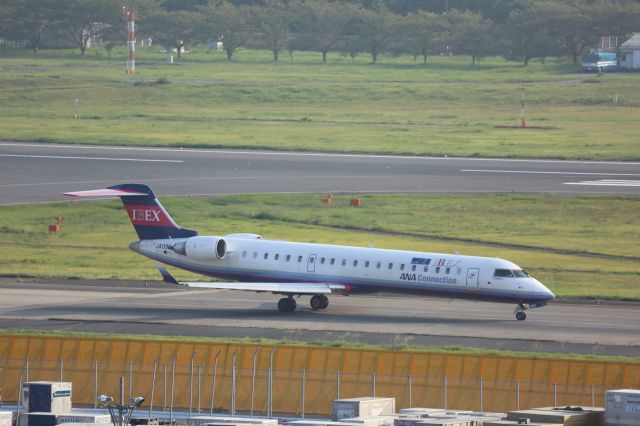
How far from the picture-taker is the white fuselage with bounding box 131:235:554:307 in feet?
174

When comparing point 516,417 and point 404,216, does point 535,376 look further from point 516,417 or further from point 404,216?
point 404,216

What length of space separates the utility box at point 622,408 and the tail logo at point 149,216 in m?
28.8

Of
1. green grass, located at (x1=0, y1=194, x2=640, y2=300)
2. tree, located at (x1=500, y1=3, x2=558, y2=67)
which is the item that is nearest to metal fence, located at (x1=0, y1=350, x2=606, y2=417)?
green grass, located at (x1=0, y1=194, x2=640, y2=300)

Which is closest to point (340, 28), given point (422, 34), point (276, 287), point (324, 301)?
point (422, 34)

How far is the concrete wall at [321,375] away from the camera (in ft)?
129

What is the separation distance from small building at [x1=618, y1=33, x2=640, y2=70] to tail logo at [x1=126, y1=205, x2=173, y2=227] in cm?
12313

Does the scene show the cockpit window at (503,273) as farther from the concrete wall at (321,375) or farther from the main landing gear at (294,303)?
the concrete wall at (321,375)

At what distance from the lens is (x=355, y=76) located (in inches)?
6555

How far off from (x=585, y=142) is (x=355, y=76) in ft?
194

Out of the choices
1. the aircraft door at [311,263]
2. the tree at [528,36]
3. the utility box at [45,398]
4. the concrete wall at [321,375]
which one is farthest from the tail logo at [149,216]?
the tree at [528,36]

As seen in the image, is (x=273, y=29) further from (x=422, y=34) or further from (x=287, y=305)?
(x=287, y=305)

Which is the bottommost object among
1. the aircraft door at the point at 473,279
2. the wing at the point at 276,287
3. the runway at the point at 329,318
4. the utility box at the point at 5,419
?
the runway at the point at 329,318

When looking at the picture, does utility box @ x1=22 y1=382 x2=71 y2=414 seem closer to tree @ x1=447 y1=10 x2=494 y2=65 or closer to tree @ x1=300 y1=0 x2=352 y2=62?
tree @ x1=447 y1=10 x2=494 y2=65

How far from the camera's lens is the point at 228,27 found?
19275cm
